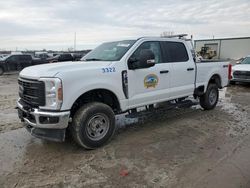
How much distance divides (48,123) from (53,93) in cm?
50

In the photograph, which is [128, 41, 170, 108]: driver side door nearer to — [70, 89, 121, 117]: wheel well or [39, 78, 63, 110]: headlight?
[70, 89, 121, 117]: wheel well

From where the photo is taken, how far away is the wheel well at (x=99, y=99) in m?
4.72

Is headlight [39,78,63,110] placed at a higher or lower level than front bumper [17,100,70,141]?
higher

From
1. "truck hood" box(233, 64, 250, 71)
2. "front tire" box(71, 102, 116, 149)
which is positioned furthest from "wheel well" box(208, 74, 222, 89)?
"truck hood" box(233, 64, 250, 71)

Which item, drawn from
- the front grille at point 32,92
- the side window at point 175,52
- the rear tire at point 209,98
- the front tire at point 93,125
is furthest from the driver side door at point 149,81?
the rear tire at point 209,98

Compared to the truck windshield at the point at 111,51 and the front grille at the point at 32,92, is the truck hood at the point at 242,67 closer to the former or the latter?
the truck windshield at the point at 111,51

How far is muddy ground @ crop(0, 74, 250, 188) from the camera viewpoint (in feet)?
11.9

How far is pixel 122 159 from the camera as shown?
4.30 m

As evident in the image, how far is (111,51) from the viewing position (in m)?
5.61

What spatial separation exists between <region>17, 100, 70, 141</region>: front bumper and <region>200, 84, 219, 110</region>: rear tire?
4.66 metres

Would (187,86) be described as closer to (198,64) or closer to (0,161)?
(198,64)

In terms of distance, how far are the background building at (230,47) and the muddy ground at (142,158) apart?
44.2 metres

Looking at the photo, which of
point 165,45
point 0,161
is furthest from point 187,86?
point 0,161

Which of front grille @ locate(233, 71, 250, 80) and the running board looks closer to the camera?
the running board
